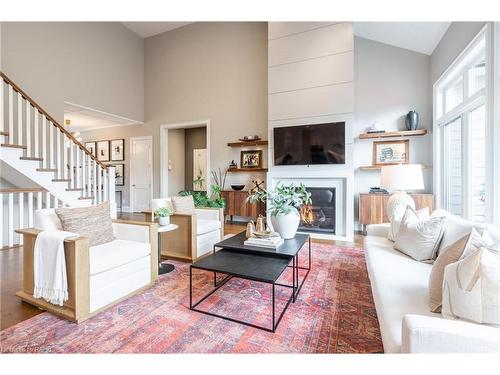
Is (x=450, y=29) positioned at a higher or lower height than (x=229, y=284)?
higher

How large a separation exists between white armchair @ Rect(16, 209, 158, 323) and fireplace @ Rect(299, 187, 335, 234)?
9.45 feet

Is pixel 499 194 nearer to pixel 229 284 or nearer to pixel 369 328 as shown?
pixel 369 328

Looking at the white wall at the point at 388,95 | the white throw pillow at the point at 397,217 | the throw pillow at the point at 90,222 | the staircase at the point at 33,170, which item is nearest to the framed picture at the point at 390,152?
the white wall at the point at 388,95

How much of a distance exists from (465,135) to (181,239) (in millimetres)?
3794

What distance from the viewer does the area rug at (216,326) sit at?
4.81ft

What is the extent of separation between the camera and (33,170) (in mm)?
3631

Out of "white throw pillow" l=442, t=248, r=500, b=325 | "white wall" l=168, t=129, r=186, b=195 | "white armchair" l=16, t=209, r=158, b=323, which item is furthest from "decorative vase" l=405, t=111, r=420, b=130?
"white wall" l=168, t=129, r=186, b=195

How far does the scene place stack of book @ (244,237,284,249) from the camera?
6.95 feet

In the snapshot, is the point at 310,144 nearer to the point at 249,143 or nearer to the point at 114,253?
the point at 249,143

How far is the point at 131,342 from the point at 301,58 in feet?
15.7

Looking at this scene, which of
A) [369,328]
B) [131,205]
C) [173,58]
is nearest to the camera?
[369,328]

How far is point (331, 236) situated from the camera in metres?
4.28
